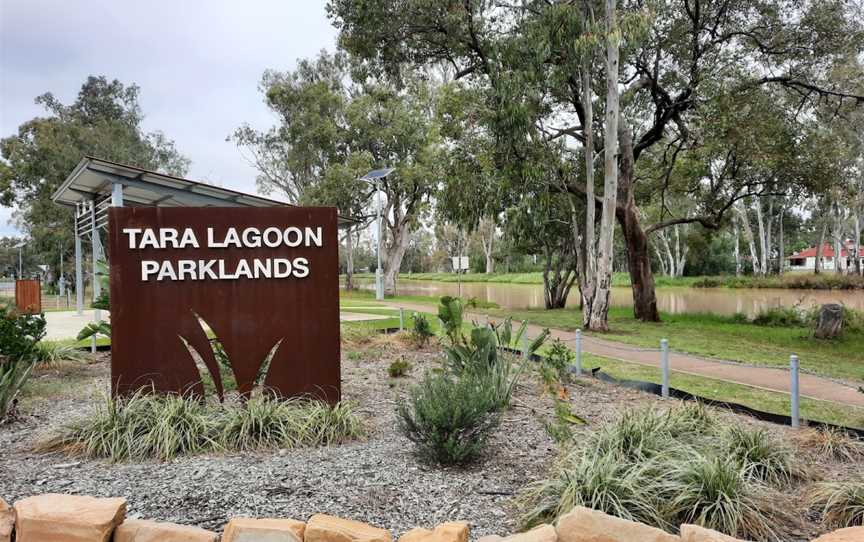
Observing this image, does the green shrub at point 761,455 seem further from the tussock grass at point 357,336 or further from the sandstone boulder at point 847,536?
the tussock grass at point 357,336

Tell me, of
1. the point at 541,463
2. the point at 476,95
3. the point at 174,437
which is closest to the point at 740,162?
the point at 476,95

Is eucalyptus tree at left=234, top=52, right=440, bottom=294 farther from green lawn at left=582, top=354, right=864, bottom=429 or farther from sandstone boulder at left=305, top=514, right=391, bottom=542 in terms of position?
sandstone boulder at left=305, top=514, right=391, bottom=542

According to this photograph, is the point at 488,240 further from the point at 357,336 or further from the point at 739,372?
the point at 739,372

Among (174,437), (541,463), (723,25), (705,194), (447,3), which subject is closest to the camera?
(541,463)

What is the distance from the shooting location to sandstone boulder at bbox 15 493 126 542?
3.01 meters

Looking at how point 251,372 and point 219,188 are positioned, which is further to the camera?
point 219,188

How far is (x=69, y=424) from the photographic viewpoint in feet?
16.1

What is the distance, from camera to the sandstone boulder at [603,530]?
9.09ft

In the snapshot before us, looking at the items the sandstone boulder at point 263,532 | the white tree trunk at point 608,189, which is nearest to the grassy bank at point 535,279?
the white tree trunk at point 608,189

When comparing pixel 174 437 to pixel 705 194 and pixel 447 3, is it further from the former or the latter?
pixel 705 194

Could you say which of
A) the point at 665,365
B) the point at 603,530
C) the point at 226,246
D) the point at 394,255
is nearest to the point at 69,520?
the point at 603,530

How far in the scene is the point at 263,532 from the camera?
2.90m

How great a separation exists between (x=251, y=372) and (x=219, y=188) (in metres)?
7.76

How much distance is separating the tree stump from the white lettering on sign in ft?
41.0
